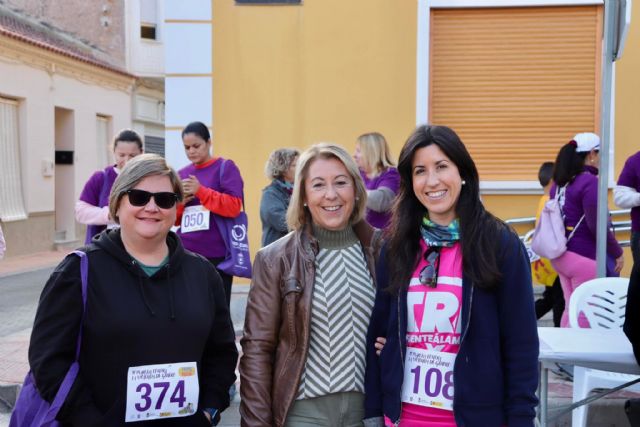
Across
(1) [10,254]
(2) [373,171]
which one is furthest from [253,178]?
(1) [10,254]

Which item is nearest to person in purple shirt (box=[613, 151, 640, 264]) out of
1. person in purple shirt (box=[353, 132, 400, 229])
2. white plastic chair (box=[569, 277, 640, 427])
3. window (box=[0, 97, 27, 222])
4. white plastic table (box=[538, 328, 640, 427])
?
white plastic chair (box=[569, 277, 640, 427])

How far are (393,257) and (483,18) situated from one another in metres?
6.37

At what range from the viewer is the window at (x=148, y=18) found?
26.1m

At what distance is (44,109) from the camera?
1941 cm

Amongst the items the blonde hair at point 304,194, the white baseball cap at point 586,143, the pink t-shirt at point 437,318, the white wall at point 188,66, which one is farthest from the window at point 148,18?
the pink t-shirt at point 437,318

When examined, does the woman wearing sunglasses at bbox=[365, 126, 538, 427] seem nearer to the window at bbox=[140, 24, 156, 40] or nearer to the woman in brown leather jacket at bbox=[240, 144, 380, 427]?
the woman in brown leather jacket at bbox=[240, 144, 380, 427]

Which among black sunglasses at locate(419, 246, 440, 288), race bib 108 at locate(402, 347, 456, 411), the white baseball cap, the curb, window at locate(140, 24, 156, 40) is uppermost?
window at locate(140, 24, 156, 40)

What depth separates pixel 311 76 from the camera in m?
8.72

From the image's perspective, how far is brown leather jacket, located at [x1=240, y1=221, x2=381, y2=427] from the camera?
9.84 ft

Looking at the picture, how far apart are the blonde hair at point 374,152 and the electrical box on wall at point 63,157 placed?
54.7 feet

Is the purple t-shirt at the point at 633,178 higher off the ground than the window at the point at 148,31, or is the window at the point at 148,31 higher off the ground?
the window at the point at 148,31

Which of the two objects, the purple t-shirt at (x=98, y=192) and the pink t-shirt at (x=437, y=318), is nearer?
the pink t-shirt at (x=437, y=318)

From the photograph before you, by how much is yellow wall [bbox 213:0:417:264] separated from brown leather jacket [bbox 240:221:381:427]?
5.66 metres

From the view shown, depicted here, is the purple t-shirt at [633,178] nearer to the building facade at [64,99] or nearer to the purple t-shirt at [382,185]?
the purple t-shirt at [382,185]
